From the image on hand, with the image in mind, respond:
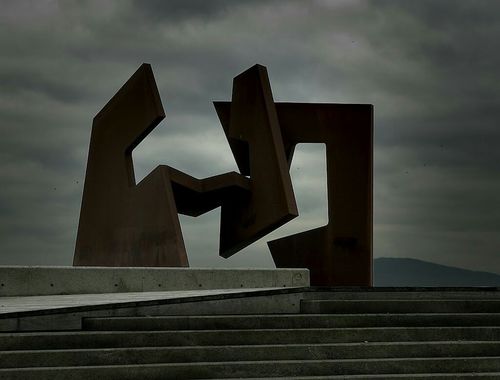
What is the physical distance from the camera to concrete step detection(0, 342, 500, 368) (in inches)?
273

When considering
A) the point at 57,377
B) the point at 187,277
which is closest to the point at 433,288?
the point at 187,277

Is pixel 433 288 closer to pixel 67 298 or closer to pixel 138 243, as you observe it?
pixel 67 298

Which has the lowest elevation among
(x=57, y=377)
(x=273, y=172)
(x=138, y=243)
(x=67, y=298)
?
(x=57, y=377)

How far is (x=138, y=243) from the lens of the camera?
1560 cm

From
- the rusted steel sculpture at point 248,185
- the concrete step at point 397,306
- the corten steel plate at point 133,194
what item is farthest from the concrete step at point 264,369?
the rusted steel sculpture at point 248,185

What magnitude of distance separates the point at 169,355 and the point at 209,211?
10756 mm

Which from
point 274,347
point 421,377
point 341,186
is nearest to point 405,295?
point 421,377

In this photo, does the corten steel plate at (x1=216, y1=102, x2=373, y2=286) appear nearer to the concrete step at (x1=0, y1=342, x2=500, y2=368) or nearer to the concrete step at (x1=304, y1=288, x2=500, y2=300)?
the concrete step at (x1=304, y1=288, x2=500, y2=300)

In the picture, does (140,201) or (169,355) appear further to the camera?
(140,201)

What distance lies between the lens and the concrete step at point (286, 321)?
782 cm

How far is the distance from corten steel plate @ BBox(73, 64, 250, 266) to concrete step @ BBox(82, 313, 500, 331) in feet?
19.5

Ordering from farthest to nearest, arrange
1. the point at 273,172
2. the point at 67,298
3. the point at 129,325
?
the point at 273,172 → the point at 67,298 → the point at 129,325

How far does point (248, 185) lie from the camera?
1612 centimetres

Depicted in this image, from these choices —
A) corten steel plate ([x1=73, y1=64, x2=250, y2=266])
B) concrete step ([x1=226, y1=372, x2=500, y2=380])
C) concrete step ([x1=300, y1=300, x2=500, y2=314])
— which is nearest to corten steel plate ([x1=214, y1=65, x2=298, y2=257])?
corten steel plate ([x1=73, y1=64, x2=250, y2=266])
